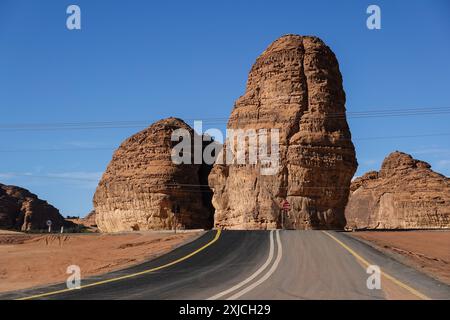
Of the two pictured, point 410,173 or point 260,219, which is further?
→ point 410,173

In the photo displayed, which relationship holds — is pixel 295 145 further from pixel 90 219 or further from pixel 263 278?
pixel 90 219

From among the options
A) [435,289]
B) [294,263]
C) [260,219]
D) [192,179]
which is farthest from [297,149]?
[435,289]

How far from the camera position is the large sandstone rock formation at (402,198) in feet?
309

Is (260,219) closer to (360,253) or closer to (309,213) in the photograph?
(309,213)

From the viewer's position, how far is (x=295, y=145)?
185 ft

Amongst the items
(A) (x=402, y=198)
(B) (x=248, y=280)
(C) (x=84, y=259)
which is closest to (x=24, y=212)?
(A) (x=402, y=198)

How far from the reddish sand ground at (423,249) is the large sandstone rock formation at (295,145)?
15899mm

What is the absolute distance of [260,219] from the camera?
5531 centimetres

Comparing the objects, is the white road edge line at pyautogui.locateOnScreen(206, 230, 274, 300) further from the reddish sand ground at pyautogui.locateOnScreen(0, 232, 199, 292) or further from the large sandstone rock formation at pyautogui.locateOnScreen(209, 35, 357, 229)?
the large sandstone rock formation at pyautogui.locateOnScreen(209, 35, 357, 229)

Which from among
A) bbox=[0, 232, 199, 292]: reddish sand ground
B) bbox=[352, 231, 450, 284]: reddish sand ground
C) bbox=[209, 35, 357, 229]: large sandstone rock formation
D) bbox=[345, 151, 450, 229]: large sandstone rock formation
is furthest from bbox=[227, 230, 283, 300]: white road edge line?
bbox=[345, 151, 450, 229]: large sandstone rock formation

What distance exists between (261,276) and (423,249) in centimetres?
1716

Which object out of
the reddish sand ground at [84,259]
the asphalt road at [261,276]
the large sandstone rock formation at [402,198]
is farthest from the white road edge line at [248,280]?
the large sandstone rock formation at [402,198]

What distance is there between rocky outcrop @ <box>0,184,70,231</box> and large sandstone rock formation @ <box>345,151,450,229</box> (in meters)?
65.9

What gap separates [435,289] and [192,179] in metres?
64.6
